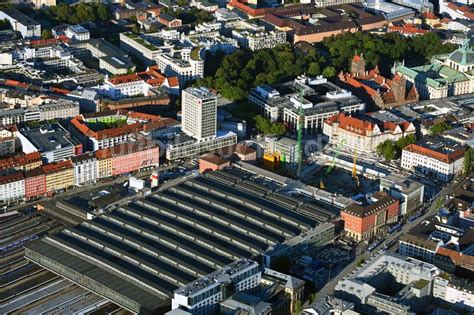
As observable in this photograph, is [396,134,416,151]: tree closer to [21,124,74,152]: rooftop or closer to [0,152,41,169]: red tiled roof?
[21,124,74,152]: rooftop

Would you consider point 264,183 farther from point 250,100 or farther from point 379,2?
point 379,2

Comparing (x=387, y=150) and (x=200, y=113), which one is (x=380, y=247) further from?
(x=200, y=113)

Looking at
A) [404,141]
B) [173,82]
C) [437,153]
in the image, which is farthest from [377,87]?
[173,82]

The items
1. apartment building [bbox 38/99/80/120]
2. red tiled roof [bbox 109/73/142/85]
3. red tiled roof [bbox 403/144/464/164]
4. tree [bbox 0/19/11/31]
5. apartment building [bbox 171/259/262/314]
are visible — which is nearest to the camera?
apartment building [bbox 171/259/262/314]

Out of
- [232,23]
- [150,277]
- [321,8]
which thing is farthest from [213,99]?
[321,8]

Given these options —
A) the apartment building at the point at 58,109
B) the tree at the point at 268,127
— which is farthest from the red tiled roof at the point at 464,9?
the apartment building at the point at 58,109

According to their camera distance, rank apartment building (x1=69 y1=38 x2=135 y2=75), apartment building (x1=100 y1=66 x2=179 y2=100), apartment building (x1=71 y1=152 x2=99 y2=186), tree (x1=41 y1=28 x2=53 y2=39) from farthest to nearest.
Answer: tree (x1=41 y1=28 x2=53 y2=39) < apartment building (x1=69 y1=38 x2=135 y2=75) < apartment building (x1=100 y1=66 x2=179 y2=100) < apartment building (x1=71 y1=152 x2=99 y2=186)

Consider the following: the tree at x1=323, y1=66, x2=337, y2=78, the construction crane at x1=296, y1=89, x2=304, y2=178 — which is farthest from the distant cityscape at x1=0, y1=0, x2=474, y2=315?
the tree at x1=323, y1=66, x2=337, y2=78
